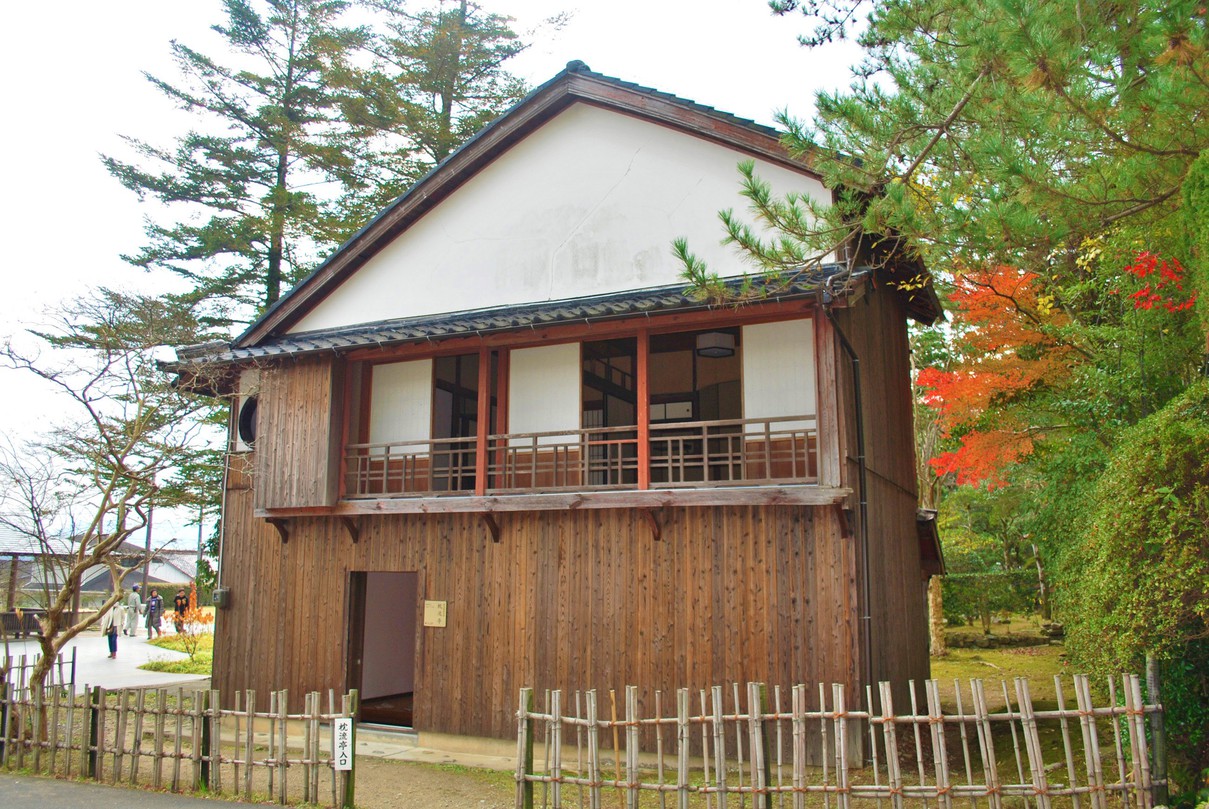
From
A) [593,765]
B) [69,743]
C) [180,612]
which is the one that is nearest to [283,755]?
[69,743]

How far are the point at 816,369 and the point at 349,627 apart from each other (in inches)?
308

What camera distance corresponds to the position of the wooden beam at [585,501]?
10.1 meters

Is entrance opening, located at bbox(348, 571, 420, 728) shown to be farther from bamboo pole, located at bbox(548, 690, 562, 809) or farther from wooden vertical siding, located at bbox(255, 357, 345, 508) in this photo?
bamboo pole, located at bbox(548, 690, 562, 809)

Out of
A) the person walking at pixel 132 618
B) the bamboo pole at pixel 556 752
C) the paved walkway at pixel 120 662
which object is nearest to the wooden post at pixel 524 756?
the bamboo pole at pixel 556 752

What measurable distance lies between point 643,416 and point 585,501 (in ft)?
4.41

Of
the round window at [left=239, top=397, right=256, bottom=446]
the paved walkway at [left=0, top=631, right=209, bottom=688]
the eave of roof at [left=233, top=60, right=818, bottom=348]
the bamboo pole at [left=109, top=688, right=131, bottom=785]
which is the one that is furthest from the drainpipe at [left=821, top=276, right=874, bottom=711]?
the paved walkway at [left=0, top=631, right=209, bottom=688]

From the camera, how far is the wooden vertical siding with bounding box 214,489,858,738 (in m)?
10.3

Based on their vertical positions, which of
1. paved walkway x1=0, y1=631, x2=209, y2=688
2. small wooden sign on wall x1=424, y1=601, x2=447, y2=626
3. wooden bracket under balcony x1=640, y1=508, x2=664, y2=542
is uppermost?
wooden bracket under balcony x1=640, y1=508, x2=664, y2=542

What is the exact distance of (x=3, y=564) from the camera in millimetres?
35094

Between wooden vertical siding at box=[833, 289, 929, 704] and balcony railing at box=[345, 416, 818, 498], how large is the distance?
32.7 inches

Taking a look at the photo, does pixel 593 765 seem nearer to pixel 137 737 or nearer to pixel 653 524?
pixel 653 524

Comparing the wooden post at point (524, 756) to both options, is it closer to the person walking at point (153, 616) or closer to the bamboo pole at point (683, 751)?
the bamboo pole at point (683, 751)

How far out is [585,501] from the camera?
37.0ft

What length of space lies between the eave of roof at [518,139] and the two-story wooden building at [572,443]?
4 cm
